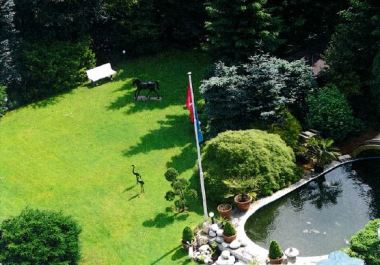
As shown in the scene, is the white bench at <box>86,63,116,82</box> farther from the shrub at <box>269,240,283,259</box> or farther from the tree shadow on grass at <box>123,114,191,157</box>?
the shrub at <box>269,240,283,259</box>

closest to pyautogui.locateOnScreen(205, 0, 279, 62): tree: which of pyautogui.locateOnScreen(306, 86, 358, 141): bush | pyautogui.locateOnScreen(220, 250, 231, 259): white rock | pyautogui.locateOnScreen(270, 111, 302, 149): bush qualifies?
pyautogui.locateOnScreen(306, 86, 358, 141): bush

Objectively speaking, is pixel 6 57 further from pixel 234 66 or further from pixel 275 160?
pixel 275 160

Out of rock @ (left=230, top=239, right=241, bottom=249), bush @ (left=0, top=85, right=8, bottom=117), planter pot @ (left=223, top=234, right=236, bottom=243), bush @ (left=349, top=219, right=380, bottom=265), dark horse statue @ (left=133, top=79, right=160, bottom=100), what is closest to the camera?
bush @ (left=349, top=219, right=380, bottom=265)

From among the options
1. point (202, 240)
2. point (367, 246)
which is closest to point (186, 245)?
point (202, 240)

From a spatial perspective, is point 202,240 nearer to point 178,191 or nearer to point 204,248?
point 204,248

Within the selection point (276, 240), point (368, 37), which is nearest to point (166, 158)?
point (276, 240)

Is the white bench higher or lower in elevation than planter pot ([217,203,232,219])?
higher

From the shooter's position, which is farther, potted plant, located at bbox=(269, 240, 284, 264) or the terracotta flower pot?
the terracotta flower pot

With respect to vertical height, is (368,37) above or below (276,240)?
above

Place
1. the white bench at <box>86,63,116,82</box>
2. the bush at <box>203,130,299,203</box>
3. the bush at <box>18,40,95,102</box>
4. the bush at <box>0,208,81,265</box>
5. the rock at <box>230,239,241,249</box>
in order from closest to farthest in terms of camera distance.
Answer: the bush at <box>0,208,81,265</box> → the rock at <box>230,239,241,249</box> → the bush at <box>203,130,299,203</box> → the bush at <box>18,40,95,102</box> → the white bench at <box>86,63,116,82</box>
